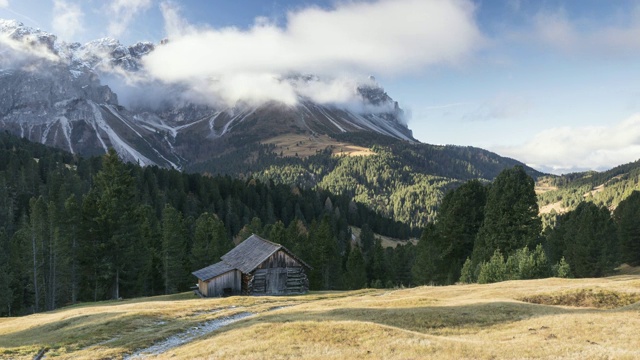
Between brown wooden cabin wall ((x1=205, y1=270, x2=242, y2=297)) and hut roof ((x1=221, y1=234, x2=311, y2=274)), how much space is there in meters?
1.46

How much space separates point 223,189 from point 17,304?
95.1 meters

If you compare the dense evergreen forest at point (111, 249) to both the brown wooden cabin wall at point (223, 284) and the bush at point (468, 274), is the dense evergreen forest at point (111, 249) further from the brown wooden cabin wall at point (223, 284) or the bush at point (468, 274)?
the bush at point (468, 274)

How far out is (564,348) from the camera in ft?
62.6

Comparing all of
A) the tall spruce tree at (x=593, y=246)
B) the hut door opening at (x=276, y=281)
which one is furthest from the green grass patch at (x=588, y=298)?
the tall spruce tree at (x=593, y=246)

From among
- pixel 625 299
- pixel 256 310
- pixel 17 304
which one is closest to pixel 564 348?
pixel 625 299

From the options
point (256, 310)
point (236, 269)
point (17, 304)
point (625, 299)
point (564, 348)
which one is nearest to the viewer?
point (564, 348)

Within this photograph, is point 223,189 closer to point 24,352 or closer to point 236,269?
point 236,269

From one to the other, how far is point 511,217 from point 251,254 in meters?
40.1

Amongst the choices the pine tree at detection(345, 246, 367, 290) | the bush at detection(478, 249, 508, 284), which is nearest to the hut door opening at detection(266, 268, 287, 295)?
the pine tree at detection(345, 246, 367, 290)

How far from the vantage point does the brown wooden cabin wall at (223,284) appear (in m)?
59.6

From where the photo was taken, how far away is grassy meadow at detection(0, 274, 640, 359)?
65.4 feet

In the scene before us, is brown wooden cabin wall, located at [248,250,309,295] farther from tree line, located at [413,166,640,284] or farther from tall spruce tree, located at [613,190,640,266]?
tall spruce tree, located at [613,190,640,266]

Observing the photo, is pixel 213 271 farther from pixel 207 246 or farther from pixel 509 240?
pixel 509 240

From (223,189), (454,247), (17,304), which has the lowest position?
(17,304)
